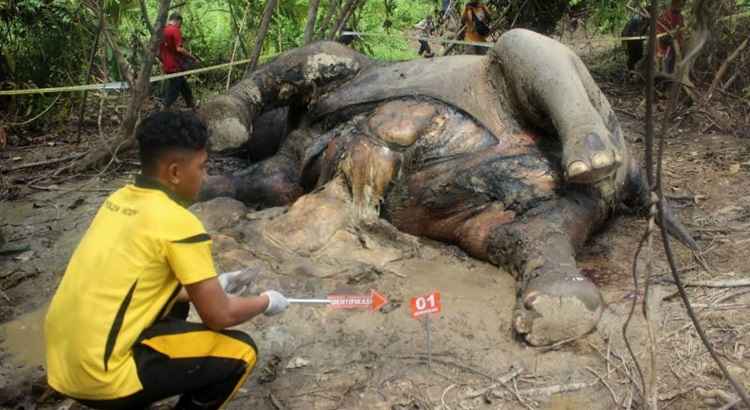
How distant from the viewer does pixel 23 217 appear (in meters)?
4.62

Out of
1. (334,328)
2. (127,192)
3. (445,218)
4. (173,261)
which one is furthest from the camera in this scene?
(445,218)

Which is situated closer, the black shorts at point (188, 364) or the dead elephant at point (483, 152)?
the black shorts at point (188, 364)

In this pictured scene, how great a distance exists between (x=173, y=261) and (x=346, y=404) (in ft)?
2.94

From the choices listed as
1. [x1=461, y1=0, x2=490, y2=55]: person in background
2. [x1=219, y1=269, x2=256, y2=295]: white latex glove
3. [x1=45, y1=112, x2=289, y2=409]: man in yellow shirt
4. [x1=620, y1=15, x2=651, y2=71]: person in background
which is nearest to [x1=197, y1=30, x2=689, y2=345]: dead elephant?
[x1=219, y1=269, x2=256, y2=295]: white latex glove

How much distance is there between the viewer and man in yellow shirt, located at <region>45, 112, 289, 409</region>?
79.7 inches

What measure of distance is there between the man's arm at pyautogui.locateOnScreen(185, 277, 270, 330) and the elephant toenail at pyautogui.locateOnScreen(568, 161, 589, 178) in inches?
67.8

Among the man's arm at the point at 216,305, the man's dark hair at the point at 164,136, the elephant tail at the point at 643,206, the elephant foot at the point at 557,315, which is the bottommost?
the elephant tail at the point at 643,206

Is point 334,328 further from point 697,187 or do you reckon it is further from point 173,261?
point 697,187

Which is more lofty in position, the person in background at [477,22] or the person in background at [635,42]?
the person in background at [477,22]

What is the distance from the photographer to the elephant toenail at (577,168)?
321 centimetres

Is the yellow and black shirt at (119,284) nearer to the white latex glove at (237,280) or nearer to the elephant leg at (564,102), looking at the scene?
the white latex glove at (237,280)

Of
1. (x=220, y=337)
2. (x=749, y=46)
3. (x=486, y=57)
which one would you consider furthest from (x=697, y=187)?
(x=220, y=337)

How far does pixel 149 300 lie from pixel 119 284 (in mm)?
112

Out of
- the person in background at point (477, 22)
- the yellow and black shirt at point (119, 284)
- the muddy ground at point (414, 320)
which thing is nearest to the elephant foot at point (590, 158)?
the muddy ground at point (414, 320)
